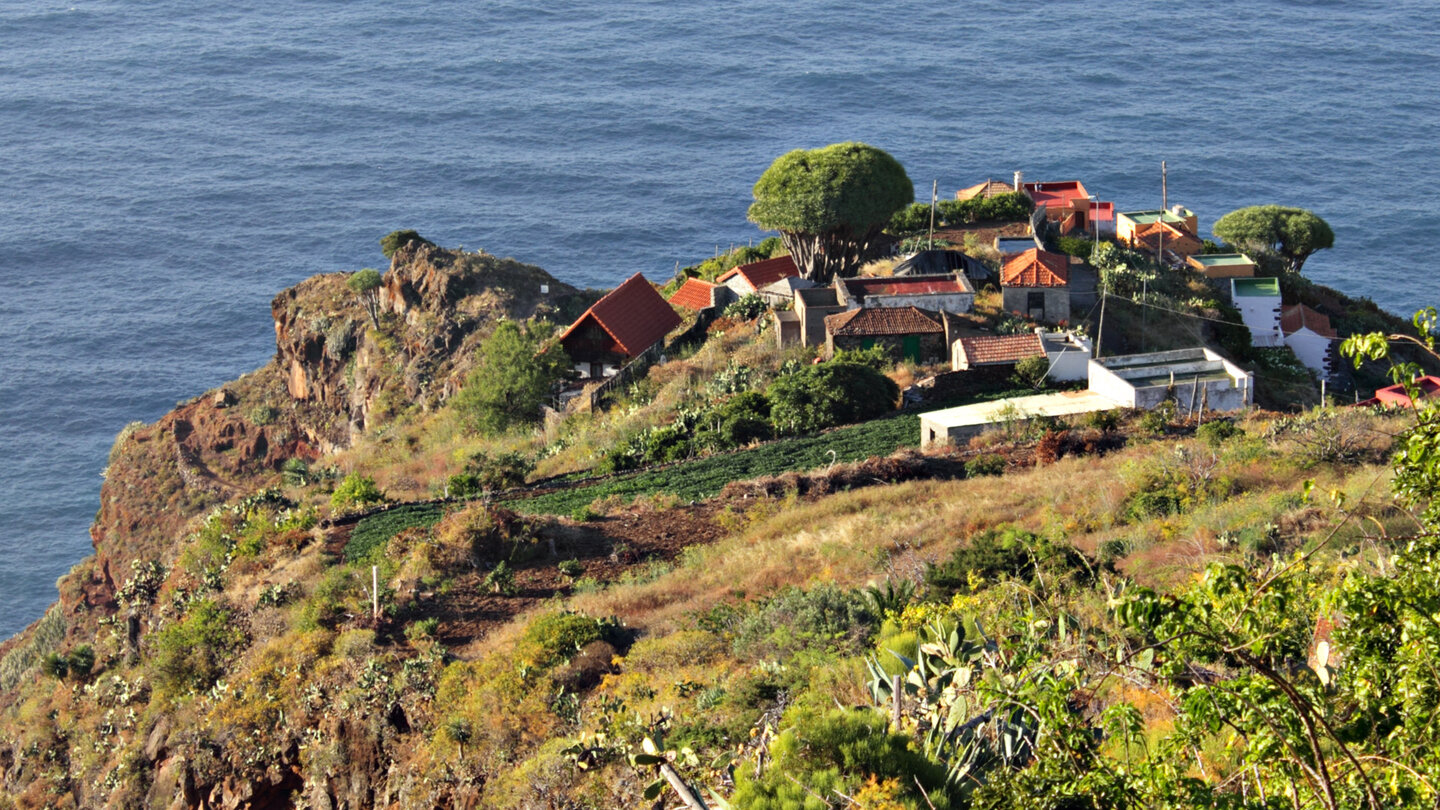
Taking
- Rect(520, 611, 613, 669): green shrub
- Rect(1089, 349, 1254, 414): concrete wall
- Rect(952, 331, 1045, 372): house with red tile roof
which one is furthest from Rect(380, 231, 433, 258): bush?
Rect(520, 611, 613, 669): green shrub

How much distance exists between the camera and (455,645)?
28766 millimetres

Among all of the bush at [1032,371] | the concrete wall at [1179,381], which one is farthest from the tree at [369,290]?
the concrete wall at [1179,381]

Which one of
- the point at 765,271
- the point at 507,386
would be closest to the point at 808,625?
the point at 507,386

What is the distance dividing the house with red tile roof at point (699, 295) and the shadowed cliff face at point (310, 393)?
8.19m

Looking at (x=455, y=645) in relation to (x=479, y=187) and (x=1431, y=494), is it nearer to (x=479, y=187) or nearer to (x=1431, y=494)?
(x=1431, y=494)

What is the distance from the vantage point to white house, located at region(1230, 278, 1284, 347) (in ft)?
203

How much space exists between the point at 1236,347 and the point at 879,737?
152ft

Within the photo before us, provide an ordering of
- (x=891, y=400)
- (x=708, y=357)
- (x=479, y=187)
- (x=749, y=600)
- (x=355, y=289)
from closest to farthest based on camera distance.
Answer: (x=749, y=600) < (x=891, y=400) < (x=708, y=357) < (x=355, y=289) < (x=479, y=187)

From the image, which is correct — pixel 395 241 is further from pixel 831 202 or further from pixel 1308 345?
pixel 1308 345

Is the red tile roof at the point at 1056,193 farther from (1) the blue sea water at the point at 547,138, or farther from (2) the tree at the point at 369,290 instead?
(2) the tree at the point at 369,290

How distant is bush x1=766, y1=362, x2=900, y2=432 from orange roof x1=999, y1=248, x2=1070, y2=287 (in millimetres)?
9677

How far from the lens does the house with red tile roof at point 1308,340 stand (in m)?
62.0

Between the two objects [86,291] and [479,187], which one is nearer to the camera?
[86,291]

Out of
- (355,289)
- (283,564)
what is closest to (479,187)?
(355,289)
